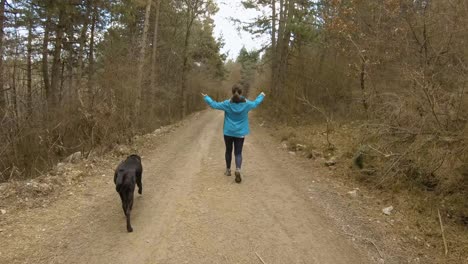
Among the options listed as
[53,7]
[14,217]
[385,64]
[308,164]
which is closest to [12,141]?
[14,217]

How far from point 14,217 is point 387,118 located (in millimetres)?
7651

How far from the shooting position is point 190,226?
507cm

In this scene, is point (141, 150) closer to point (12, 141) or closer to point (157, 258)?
point (12, 141)

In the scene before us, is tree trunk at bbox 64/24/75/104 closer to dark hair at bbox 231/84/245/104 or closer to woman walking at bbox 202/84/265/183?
woman walking at bbox 202/84/265/183

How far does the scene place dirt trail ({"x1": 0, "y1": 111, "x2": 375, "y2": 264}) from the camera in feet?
14.2

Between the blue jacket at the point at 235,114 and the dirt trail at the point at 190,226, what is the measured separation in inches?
46.1

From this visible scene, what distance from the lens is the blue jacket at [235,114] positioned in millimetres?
6828

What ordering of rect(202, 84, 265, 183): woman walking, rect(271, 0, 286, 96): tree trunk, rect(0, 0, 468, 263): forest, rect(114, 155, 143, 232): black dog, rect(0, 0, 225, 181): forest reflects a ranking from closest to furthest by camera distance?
rect(114, 155, 143, 232): black dog → rect(0, 0, 468, 263): forest → rect(202, 84, 265, 183): woman walking → rect(0, 0, 225, 181): forest → rect(271, 0, 286, 96): tree trunk

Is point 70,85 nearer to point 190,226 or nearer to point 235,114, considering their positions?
point 235,114

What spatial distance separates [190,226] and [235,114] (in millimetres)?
2673

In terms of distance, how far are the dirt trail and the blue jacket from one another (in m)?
1.17

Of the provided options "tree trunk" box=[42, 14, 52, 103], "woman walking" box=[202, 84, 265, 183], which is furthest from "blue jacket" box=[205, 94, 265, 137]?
"tree trunk" box=[42, 14, 52, 103]

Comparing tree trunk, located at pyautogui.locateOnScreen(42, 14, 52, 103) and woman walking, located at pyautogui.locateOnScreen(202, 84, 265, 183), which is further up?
tree trunk, located at pyautogui.locateOnScreen(42, 14, 52, 103)

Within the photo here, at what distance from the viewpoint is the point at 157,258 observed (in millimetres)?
A: 4191
